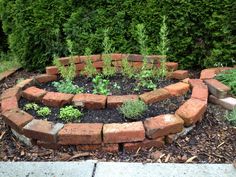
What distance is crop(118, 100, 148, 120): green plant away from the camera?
9.91ft

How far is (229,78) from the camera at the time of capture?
11.9 ft

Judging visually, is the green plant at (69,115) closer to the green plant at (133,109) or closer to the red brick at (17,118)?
the red brick at (17,118)

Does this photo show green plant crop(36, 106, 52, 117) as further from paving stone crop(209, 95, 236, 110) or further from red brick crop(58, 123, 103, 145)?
paving stone crop(209, 95, 236, 110)

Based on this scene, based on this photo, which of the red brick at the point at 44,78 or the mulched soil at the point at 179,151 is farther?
the red brick at the point at 44,78

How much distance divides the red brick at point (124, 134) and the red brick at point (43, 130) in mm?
416

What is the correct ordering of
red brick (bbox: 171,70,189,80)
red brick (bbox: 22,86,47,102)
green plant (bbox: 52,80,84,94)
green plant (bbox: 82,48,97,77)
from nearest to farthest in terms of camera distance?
red brick (bbox: 22,86,47,102), green plant (bbox: 52,80,84,94), red brick (bbox: 171,70,189,80), green plant (bbox: 82,48,97,77)

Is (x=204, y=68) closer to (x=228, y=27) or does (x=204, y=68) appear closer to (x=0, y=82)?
(x=228, y=27)

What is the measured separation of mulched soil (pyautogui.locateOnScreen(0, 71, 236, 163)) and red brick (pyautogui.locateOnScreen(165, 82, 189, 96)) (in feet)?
1.26

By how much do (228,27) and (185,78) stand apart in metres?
0.81

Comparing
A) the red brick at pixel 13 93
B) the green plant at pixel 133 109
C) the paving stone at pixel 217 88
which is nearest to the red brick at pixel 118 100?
the green plant at pixel 133 109

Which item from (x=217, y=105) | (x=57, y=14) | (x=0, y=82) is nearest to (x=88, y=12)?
(x=57, y=14)

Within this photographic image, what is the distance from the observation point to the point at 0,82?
179 inches

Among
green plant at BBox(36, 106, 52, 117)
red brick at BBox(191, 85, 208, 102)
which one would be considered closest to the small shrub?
green plant at BBox(36, 106, 52, 117)

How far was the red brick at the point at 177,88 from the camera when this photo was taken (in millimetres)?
3398
